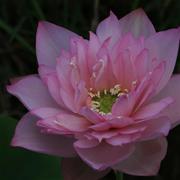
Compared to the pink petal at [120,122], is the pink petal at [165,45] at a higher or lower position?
higher

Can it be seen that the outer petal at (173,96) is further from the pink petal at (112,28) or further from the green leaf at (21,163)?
the green leaf at (21,163)

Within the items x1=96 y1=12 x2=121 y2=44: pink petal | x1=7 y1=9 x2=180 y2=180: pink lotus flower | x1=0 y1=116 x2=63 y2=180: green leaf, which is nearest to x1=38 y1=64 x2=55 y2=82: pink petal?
x1=7 y1=9 x2=180 y2=180: pink lotus flower

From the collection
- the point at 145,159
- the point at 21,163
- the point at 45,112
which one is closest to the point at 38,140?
the point at 45,112

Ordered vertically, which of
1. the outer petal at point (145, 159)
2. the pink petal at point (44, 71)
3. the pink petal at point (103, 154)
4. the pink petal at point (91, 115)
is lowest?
the outer petal at point (145, 159)

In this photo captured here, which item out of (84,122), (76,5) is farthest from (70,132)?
(76,5)

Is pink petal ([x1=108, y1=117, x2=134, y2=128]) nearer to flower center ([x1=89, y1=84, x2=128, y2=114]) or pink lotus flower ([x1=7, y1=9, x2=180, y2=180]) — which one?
pink lotus flower ([x1=7, y1=9, x2=180, y2=180])

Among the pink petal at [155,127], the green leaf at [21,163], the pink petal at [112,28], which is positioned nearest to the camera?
the pink petal at [155,127]

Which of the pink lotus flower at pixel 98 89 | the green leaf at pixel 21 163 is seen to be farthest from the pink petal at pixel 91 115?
the green leaf at pixel 21 163
